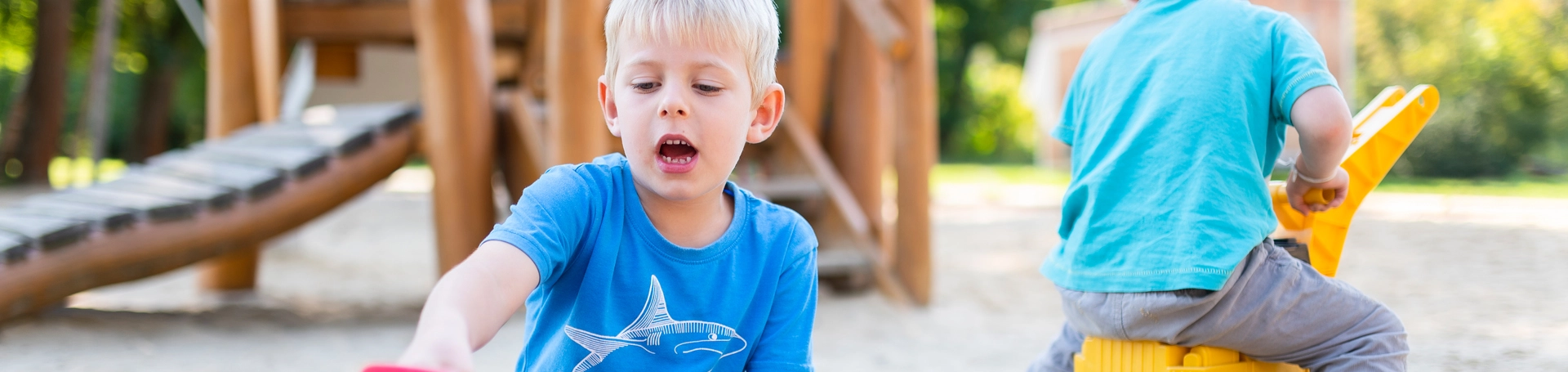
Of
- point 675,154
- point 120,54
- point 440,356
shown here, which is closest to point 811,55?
point 675,154

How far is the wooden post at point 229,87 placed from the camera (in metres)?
5.45

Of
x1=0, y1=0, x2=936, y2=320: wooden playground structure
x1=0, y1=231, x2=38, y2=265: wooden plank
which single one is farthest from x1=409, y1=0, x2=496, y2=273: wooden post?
x1=0, y1=231, x2=38, y2=265: wooden plank

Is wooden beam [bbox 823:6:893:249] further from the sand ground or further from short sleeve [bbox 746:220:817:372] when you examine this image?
short sleeve [bbox 746:220:817:372]

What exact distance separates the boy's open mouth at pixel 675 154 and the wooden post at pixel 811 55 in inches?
172

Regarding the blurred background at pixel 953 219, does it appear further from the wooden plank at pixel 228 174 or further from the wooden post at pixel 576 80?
the wooden post at pixel 576 80

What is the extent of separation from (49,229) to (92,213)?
0.57 feet

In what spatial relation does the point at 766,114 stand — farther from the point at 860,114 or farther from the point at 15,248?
the point at 860,114

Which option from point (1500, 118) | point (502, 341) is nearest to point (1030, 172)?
point (1500, 118)

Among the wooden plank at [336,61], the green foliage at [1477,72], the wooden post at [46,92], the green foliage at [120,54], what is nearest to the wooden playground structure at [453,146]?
the wooden plank at [336,61]

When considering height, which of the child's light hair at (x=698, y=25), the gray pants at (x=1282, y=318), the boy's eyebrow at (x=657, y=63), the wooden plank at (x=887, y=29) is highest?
the wooden plank at (x=887, y=29)

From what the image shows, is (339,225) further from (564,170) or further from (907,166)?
(564,170)

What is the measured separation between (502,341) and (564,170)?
3068 mm

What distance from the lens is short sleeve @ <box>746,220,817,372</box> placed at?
156cm

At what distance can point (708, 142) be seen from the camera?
139 cm
